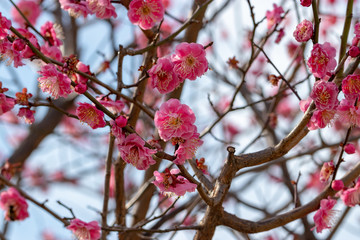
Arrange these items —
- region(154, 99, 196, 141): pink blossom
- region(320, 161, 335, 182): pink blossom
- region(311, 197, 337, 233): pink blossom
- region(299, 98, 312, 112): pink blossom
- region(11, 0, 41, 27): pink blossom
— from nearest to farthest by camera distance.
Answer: region(154, 99, 196, 141): pink blossom, region(299, 98, 312, 112): pink blossom, region(311, 197, 337, 233): pink blossom, region(320, 161, 335, 182): pink blossom, region(11, 0, 41, 27): pink blossom

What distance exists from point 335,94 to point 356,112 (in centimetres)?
15

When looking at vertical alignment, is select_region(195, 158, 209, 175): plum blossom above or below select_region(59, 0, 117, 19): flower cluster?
below

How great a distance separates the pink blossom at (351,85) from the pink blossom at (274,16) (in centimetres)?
123

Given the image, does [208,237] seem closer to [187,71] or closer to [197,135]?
[197,135]

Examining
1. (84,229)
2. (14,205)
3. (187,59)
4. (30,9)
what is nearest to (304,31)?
(187,59)

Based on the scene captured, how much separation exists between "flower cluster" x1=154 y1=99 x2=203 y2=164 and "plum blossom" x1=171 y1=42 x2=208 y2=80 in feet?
0.51

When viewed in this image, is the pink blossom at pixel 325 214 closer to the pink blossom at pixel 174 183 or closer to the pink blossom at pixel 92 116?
the pink blossom at pixel 174 183

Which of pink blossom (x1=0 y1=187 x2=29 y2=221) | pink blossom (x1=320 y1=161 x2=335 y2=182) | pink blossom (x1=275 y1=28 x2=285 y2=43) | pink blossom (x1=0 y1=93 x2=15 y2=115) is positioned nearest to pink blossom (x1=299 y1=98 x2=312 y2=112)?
pink blossom (x1=320 y1=161 x2=335 y2=182)

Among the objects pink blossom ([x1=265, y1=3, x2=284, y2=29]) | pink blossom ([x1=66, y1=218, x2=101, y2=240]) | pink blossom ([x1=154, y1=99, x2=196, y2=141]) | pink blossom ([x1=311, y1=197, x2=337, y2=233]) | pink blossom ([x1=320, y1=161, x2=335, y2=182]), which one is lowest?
pink blossom ([x1=66, y1=218, x2=101, y2=240])

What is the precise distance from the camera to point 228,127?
20.8 ft

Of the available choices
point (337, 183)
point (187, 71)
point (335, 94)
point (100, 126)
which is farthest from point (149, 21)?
point (337, 183)

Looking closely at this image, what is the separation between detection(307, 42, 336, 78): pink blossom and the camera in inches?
66.4

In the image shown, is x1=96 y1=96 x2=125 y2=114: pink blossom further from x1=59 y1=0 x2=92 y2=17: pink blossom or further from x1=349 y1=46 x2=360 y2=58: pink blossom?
x1=349 y1=46 x2=360 y2=58: pink blossom

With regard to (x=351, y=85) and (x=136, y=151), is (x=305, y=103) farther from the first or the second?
(x=136, y=151)
